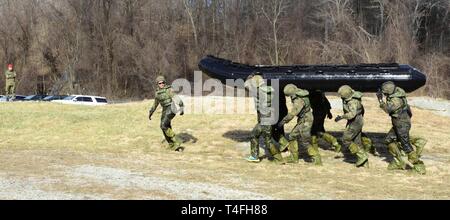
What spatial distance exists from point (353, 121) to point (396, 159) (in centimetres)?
111

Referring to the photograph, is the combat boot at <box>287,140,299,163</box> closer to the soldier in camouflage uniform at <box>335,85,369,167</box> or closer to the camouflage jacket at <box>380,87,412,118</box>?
the soldier in camouflage uniform at <box>335,85,369,167</box>

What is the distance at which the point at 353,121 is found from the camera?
10883mm

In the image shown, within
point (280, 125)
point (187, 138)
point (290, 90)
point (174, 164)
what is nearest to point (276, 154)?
point (280, 125)

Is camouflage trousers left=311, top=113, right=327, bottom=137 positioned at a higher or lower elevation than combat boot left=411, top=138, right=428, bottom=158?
higher

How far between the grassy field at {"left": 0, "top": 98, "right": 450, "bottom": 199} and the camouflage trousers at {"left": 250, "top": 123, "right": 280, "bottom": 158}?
301 mm

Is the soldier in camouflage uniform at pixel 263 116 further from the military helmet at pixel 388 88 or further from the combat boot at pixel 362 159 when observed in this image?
the military helmet at pixel 388 88

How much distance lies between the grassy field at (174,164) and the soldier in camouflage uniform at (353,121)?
0.36m

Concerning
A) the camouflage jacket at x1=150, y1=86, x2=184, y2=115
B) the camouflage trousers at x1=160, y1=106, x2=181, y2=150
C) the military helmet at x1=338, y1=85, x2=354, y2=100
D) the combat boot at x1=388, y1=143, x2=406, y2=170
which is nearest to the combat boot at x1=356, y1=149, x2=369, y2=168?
the combat boot at x1=388, y1=143, x2=406, y2=170

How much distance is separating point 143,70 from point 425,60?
911 inches

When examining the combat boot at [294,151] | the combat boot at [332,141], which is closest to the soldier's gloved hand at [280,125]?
the combat boot at [294,151]

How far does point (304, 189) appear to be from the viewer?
28.8 feet

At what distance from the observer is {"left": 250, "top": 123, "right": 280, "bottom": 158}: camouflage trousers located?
11211 mm

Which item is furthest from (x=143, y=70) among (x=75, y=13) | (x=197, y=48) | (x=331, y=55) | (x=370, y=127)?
(x=370, y=127)

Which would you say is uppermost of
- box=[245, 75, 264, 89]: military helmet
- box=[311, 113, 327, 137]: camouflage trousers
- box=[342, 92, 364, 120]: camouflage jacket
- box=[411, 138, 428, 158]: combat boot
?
box=[245, 75, 264, 89]: military helmet
